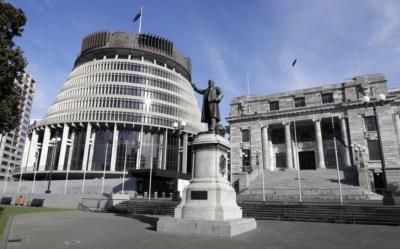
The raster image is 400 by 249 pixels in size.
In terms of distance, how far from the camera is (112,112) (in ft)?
240

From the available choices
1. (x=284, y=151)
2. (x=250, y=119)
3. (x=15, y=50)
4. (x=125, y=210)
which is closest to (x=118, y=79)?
(x=250, y=119)

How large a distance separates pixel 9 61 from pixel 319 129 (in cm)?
4824

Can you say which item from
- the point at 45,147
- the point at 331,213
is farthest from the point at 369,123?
the point at 45,147

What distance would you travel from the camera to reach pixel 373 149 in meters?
43.8

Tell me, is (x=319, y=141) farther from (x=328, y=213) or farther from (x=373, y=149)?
(x=328, y=213)

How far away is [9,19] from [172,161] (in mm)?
63564

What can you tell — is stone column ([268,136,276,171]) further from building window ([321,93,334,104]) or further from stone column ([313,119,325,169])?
building window ([321,93,334,104])

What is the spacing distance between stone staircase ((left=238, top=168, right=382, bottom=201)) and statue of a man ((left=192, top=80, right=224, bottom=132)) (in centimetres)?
2058

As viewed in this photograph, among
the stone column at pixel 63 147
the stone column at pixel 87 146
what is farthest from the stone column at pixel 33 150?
the stone column at pixel 87 146

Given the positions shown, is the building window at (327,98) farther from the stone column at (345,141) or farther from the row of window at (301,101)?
the stone column at (345,141)

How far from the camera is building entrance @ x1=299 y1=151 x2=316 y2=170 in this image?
169ft

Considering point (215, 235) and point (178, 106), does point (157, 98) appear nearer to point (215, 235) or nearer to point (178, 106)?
point (178, 106)

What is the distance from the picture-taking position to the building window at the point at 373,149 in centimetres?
4316

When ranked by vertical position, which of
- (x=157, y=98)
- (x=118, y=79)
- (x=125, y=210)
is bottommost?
(x=125, y=210)
